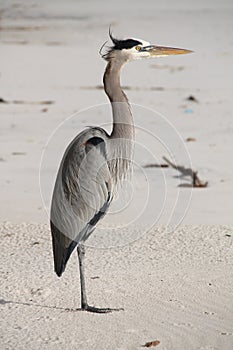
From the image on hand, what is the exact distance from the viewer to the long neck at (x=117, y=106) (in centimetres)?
518

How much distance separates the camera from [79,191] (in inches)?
199

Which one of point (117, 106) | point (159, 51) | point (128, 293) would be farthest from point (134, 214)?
point (117, 106)

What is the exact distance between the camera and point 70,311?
5.18 metres

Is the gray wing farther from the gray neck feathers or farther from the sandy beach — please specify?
the sandy beach

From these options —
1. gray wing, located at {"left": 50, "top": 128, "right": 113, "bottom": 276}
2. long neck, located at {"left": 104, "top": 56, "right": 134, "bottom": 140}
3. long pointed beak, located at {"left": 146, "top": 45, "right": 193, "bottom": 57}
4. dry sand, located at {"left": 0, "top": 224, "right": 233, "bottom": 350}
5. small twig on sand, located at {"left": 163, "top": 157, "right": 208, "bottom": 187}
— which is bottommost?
small twig on sand, located at {"left": 163, "top": 157, "right": 208, "bottom": 187}

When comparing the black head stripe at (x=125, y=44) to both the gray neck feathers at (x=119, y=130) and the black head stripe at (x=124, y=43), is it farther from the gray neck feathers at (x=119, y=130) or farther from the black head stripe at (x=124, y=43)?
the gray neck feathers at (x=119, y=130)

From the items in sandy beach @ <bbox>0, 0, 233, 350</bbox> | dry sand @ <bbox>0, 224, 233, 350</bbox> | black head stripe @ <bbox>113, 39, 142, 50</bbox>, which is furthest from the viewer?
black head stripe @ <bbox>113, 39, 142, 50</bbox>

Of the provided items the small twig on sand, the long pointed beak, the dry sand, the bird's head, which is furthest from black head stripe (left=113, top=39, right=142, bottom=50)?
the small twig on sand

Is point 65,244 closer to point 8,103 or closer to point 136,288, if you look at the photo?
point 136,288

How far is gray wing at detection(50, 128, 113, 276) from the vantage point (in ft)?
16.5

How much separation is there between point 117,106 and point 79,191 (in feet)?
1.81

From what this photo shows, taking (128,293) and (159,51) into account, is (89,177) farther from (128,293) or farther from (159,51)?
(159,51)

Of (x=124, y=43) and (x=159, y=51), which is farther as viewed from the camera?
(x=159, y=51)

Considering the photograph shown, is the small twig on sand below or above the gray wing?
below
